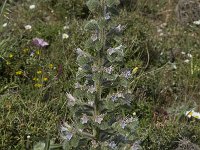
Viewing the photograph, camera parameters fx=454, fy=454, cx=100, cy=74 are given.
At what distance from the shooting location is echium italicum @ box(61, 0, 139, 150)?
2369 mm

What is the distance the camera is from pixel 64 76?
14.2 ft

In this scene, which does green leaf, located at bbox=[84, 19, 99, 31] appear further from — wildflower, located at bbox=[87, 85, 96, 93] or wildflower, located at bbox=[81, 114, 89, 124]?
wildflower, located at bbox=[81, 114, 89, 124]

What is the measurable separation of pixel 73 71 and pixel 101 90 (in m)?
1.88

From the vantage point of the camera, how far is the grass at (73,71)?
3.60 meters

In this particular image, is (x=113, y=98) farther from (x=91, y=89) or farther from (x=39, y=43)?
(x=39, y=43)

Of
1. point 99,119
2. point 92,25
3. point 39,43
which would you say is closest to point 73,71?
point 39,43

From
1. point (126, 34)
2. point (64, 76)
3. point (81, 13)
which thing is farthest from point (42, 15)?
point (64, 76)

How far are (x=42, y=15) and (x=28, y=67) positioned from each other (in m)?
1.57

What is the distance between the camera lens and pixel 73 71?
4.41 metres

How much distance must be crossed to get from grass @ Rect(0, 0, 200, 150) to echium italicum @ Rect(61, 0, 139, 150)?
444 mm

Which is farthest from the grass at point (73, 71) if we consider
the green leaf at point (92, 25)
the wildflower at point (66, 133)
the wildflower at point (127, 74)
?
the green leaf at point (92, 25)

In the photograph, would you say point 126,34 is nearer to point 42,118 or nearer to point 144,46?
point 144,46

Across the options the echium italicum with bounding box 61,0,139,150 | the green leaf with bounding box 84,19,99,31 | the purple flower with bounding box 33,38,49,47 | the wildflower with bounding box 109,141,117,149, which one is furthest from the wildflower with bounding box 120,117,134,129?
the purple flower with bounding box 33,38,49,47

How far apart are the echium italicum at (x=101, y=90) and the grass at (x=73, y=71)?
0.44 metres
